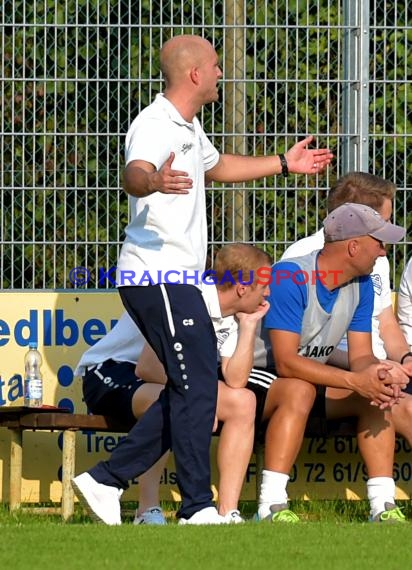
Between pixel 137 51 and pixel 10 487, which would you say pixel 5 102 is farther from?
pixel 10 487

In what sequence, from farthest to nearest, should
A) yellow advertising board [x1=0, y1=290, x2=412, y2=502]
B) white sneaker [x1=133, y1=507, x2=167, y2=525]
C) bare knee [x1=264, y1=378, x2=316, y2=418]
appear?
yellow advertising board [x1=0, y1=290, x2=412, y2=502] < white sneaker [x1=133, y1=507, x2=167, y2=525] < bare knee [x1=264, y1=378, x2=316, y2=418]

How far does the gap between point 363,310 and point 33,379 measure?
69.4 inches

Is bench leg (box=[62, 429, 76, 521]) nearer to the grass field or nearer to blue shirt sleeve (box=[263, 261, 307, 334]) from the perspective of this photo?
the grass field

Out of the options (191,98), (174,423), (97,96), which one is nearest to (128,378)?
→ (174,423)

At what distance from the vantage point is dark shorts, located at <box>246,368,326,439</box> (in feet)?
22.4

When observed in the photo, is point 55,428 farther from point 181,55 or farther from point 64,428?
point 181,55

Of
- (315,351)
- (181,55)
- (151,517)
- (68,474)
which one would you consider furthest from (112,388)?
(181,55)

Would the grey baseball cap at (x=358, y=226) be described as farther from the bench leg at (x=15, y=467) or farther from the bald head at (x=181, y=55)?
the bench leg at (x=15, y=467)

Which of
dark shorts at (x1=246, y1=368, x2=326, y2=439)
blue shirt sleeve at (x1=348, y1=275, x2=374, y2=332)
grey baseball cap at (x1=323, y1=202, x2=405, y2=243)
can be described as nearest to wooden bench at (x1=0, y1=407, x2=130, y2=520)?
dark shorts at (x1=246, y1=368, x2=326, y2=439)

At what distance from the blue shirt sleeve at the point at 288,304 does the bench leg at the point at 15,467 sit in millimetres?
1428

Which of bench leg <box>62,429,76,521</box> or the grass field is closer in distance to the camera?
the grass field

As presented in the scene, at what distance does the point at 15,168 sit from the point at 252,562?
152 inches

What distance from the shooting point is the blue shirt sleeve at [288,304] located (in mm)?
6699

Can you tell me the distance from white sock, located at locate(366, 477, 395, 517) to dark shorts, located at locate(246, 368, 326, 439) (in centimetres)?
55
